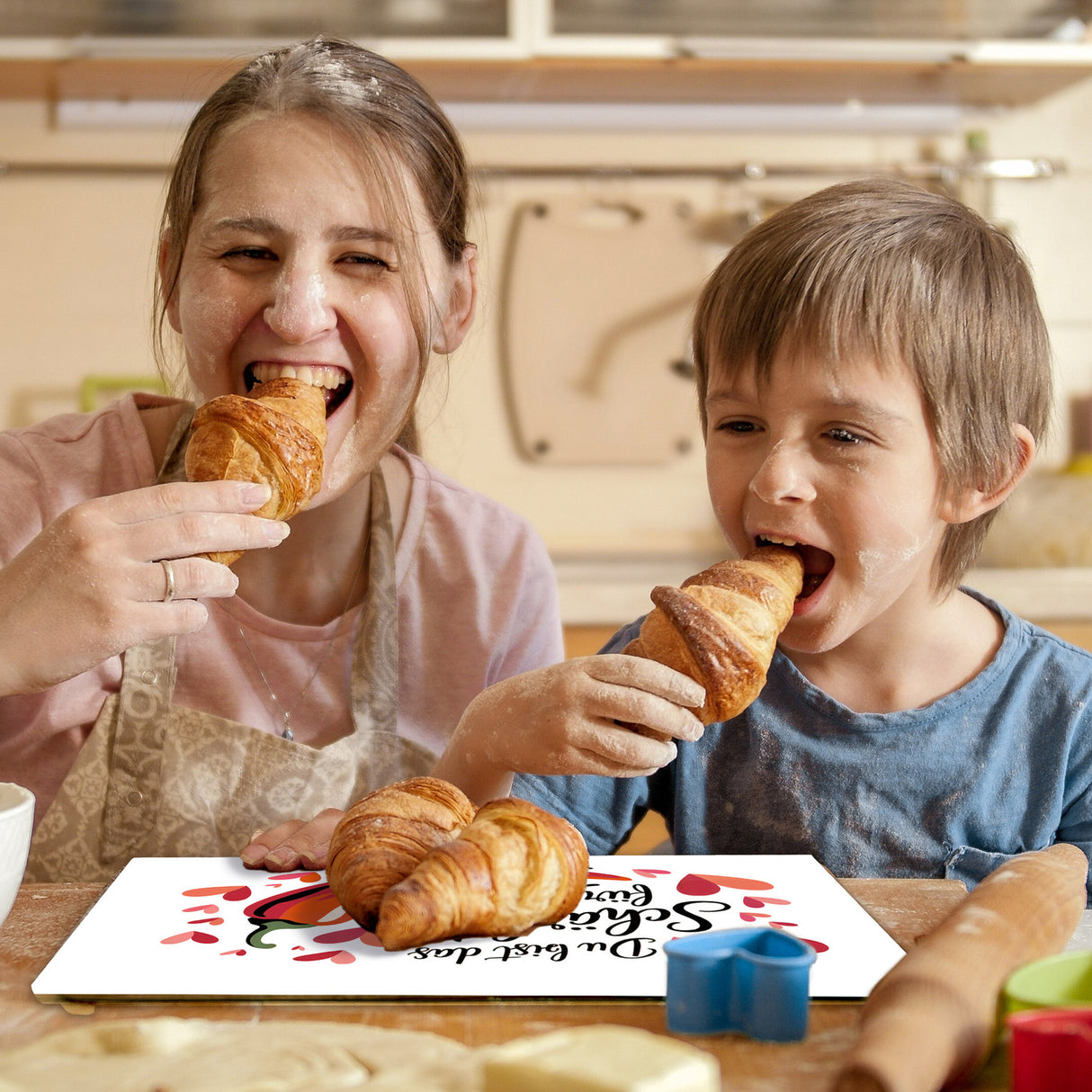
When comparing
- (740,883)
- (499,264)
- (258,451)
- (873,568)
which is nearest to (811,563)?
(873,568)

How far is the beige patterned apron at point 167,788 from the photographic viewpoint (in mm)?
1270

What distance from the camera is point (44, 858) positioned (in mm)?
1267

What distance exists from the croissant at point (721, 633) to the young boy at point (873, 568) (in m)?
0.10

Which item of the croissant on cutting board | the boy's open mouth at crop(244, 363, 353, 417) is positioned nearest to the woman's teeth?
the boy's open mouth at crop(244, 363, 353, 417)

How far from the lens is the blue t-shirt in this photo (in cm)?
115

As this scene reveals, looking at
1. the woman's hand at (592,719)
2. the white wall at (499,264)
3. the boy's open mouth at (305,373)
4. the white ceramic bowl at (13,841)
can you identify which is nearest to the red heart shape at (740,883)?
the woman's hand at (592,719)

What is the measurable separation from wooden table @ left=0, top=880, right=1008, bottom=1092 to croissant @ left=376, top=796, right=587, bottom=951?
0.05 metres

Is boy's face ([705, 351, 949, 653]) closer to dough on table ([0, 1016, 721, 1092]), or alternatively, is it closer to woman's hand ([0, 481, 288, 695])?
woman's hand ([0, 481, 288, 695])

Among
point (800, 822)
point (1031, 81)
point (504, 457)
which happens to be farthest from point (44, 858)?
point (1031, 81)

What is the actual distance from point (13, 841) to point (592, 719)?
1.35 ft

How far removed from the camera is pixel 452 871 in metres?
0.71

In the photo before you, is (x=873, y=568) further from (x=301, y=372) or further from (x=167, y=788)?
(x=167, y=788)

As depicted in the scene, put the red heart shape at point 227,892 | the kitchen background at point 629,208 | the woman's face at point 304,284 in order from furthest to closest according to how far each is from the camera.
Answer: the kitchen background at point 629,208
the woman's face at point 304,284
the red heart shape at point 227,892

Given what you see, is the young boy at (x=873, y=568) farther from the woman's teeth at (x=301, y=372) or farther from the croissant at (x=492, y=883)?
the woman's teeth at (x=301, y=372)
